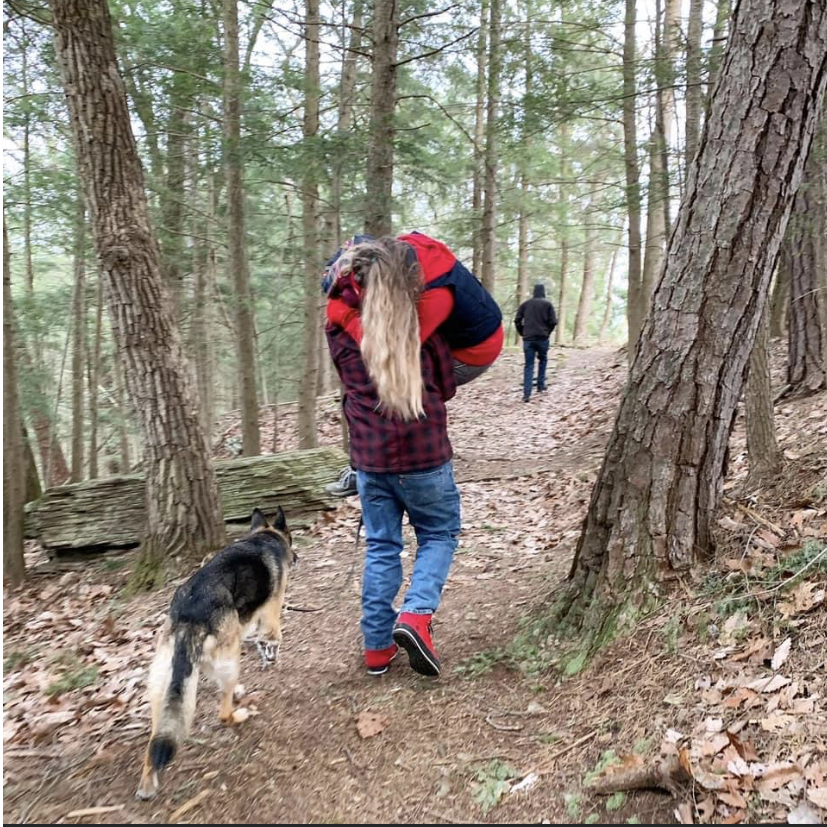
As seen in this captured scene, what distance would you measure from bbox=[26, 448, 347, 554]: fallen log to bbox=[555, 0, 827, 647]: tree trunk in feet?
13.7

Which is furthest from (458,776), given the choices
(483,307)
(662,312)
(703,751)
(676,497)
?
(662,312)

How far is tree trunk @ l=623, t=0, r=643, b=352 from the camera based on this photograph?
339 inches

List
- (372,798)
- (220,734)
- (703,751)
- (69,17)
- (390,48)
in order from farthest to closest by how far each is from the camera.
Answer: (390,48), (69,17), (220,734), (372,798), (703,751)

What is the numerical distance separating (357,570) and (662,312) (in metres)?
3.52

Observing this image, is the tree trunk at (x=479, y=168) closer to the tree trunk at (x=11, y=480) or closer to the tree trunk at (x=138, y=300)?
the tree trunk at (x=138, y=300)

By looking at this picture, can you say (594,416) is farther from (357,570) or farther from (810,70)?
(810,70)

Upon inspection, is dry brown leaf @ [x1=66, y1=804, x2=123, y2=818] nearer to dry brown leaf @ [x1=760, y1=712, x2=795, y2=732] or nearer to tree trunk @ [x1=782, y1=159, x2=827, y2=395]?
dry brown leaf @ [x1=760, y1=712, x2=795, y2=732]

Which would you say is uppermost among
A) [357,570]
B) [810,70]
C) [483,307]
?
[810,70]

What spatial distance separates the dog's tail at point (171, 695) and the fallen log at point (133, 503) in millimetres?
3588

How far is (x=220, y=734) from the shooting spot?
2.96m

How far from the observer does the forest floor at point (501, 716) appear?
7.04 feet

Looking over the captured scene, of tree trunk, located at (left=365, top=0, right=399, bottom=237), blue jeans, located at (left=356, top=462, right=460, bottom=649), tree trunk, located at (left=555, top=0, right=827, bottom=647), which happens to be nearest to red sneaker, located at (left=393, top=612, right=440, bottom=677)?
blue jeans, located at (left=356, top=462, right=460, bottom=649)

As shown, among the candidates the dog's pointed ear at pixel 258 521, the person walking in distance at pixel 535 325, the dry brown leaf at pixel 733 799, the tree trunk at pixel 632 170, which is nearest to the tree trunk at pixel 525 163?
the tree trunk at pixel 632 170

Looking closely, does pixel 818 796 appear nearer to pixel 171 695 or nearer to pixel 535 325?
pixel 171 695
